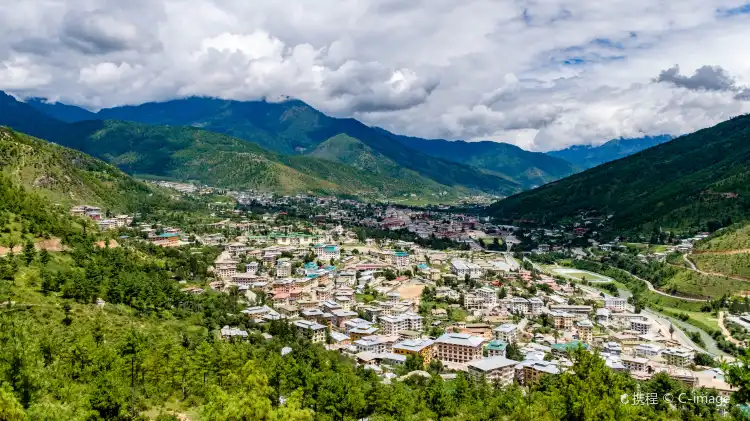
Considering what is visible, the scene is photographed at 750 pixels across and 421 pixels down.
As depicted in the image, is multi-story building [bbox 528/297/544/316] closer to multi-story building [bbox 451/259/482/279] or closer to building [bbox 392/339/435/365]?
multi-story building [bbox 451/259/482/279]

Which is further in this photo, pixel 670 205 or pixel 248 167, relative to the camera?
pixel 248 167

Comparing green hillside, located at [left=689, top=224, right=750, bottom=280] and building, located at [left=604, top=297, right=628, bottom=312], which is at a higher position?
green hillside, located at [left=689, top=224, right=750, bottom=280]

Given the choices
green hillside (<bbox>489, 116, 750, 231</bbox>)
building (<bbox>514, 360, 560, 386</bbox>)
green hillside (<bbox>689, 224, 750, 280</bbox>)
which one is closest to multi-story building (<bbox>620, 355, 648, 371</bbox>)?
building (<bbox>514, 360, 560, 386</bbox>)

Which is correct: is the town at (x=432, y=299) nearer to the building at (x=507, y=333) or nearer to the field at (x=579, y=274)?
the building at (x=507, y=333)

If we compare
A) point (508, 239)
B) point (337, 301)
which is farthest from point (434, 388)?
point (508, 239)

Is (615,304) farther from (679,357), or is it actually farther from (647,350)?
(679,357)

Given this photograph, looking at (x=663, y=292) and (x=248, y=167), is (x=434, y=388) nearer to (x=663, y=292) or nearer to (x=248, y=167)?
(x=663, y=292)
